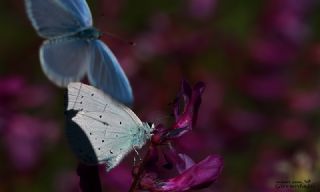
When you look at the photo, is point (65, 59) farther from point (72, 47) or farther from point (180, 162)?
point (180, 162)

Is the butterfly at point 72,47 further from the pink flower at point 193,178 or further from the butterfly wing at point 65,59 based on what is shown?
the pink flower at point 193,178

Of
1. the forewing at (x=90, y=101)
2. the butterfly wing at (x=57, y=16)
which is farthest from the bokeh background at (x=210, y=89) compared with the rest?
the forewing at (x=90, y=101)

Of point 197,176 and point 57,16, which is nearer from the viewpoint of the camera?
point 197,176

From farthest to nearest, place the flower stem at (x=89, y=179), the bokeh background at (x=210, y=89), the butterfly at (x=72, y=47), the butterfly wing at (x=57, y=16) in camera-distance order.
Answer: the bokeh background at (x=210, y=89)
the butterfly wing at (x=57, y=16)
the butterfly at (x=72, y=47)
the flower stem at (x=89, y=179)

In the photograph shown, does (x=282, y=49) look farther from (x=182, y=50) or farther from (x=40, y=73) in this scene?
(x=40, y=73)

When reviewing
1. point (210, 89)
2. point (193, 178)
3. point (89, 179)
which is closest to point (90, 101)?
point (89, 179)

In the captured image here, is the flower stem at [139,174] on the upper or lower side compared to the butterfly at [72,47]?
lower

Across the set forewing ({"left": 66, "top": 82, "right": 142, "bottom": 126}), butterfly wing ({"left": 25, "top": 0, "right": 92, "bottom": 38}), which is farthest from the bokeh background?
forewing ({"left": 66, "top": 82, "right": 142, "bottom": 126})

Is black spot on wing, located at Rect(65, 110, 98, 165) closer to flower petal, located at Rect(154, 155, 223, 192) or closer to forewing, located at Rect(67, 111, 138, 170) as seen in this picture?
forewing, located at Rect(67, 111, 138, 170)
